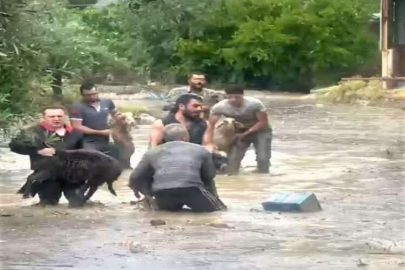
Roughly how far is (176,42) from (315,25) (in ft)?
16.6

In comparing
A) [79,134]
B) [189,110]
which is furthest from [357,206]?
[79,134]

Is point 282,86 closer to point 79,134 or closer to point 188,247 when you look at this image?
point 79,134

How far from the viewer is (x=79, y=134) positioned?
1294 cm

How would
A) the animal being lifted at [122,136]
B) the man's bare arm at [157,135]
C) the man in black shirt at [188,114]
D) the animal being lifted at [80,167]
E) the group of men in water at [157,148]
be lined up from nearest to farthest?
the group of men in water at [157,148] < the animal being lifted at [80,167] < the man's bare arm at [157,135] < the man in black shirt at [188,114] < the animal being lifted at [122,136]

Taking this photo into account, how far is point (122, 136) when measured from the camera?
16.0m

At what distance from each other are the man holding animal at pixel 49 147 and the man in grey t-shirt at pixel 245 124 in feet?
11.5

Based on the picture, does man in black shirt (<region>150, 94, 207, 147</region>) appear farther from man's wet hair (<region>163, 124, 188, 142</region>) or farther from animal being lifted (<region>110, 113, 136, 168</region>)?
animal being lifted (<region>110, 113, 136, 168</region>)

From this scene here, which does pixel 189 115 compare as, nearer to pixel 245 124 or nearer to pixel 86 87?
pixel 86 87

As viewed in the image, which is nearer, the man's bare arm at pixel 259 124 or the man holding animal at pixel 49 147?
the man holding animal at pixel 49 147

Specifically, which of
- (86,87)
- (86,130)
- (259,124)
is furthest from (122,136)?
(86,130)

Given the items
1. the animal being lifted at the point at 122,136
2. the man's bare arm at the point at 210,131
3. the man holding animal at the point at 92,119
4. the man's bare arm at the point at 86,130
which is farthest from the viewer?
the animal being lifted at the point at 122,136

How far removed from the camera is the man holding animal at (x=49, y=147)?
1138 cm

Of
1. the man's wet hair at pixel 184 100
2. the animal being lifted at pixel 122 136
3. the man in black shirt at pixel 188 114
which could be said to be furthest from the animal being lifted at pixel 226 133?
the man's wet hair at pixel 184 100

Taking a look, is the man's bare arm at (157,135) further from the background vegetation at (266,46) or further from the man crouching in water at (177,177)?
the background vegetation at (266,46)
